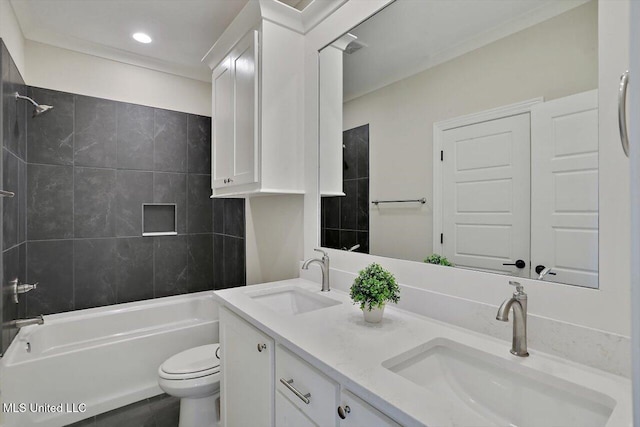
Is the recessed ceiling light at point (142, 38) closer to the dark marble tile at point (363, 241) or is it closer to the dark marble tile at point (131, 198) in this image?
the dark marble tile at point (131, 198)

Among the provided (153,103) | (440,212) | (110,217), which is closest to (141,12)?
(153,103)

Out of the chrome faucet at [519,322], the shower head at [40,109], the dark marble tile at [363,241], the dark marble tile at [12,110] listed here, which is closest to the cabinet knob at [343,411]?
the chrome faucet at [519,322]

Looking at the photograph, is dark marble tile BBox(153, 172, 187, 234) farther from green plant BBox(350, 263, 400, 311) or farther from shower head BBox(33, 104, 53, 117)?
green plant BBox(350, 263, 400, 311)

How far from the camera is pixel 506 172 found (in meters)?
1.07

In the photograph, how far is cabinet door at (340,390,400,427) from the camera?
2.39 feet

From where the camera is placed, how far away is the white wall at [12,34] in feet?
6.21

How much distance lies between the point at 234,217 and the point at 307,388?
2.24 metres

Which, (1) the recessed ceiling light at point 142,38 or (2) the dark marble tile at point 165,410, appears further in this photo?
(1) the recessed ceiling light at point 142,38

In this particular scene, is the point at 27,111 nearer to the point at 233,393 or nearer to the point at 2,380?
the point at 2,380

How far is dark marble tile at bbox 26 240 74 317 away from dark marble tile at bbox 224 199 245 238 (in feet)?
4.17

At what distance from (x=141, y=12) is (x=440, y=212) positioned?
2.39 m

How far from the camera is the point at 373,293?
3.75 feet

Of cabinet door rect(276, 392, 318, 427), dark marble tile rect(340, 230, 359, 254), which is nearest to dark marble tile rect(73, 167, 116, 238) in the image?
dark marble tile rect(340, 230, 359, 254)

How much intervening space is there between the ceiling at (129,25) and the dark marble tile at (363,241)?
1.76 metres
